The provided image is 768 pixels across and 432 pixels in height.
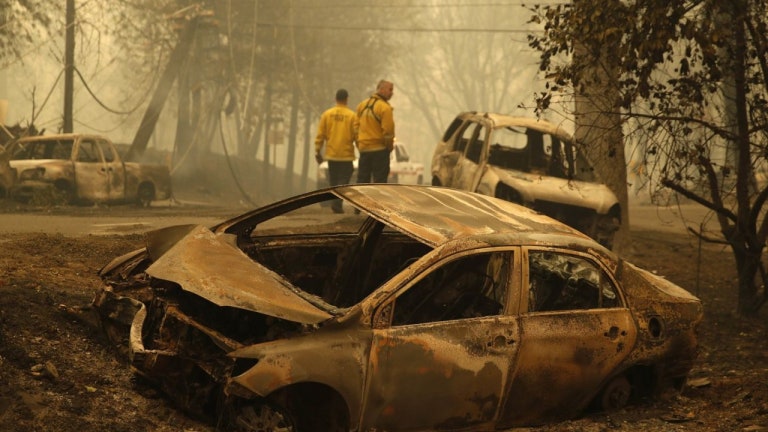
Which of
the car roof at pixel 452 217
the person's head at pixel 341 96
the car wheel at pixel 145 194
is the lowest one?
the car wheel at pixel 145 194

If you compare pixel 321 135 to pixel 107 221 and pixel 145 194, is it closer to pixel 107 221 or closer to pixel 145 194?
pixel 107 221

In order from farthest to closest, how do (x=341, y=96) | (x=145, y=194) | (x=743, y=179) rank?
1. (x=145, y=194)
2. (x=341, y=96)
3. (x=743, y=179)

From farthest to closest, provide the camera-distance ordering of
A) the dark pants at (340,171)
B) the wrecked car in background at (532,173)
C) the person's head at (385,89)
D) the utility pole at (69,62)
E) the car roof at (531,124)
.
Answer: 1. the utility pole at (69,62)
2. the dark pants at (340,171)
3. the person's head at (385,89)
4. the car roof at (531,124)
5. the wrecked car in background at (532,173)

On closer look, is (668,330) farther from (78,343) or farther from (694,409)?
(78,343)

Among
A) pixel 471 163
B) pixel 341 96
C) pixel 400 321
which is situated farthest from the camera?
pixel 341 96

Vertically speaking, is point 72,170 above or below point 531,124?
below

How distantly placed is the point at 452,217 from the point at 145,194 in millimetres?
15515

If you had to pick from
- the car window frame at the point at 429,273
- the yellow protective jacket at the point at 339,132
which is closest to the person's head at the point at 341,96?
the yellow protective jacket at the point at 339,132

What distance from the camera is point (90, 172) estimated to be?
19.0 m

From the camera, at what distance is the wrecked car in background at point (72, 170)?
18078 millimetres

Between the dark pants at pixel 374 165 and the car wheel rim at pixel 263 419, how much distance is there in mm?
9311

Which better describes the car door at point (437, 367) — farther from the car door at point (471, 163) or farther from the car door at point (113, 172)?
the car door at point (113, 172)

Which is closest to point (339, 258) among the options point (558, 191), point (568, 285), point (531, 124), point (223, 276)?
point (568, 285)

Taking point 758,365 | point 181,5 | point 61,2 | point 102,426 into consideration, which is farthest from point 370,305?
point 181,5
